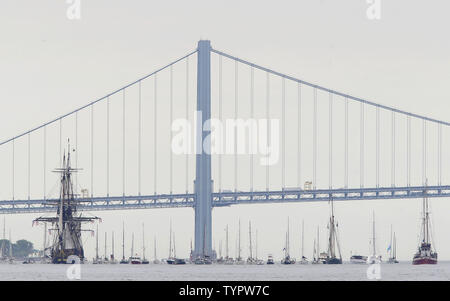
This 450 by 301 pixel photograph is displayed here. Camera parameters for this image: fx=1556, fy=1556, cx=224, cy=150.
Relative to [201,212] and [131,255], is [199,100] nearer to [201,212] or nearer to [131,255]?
[201,212]

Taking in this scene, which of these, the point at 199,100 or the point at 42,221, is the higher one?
the point at 199,100

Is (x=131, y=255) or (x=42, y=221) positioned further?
(x=131, y=255)
